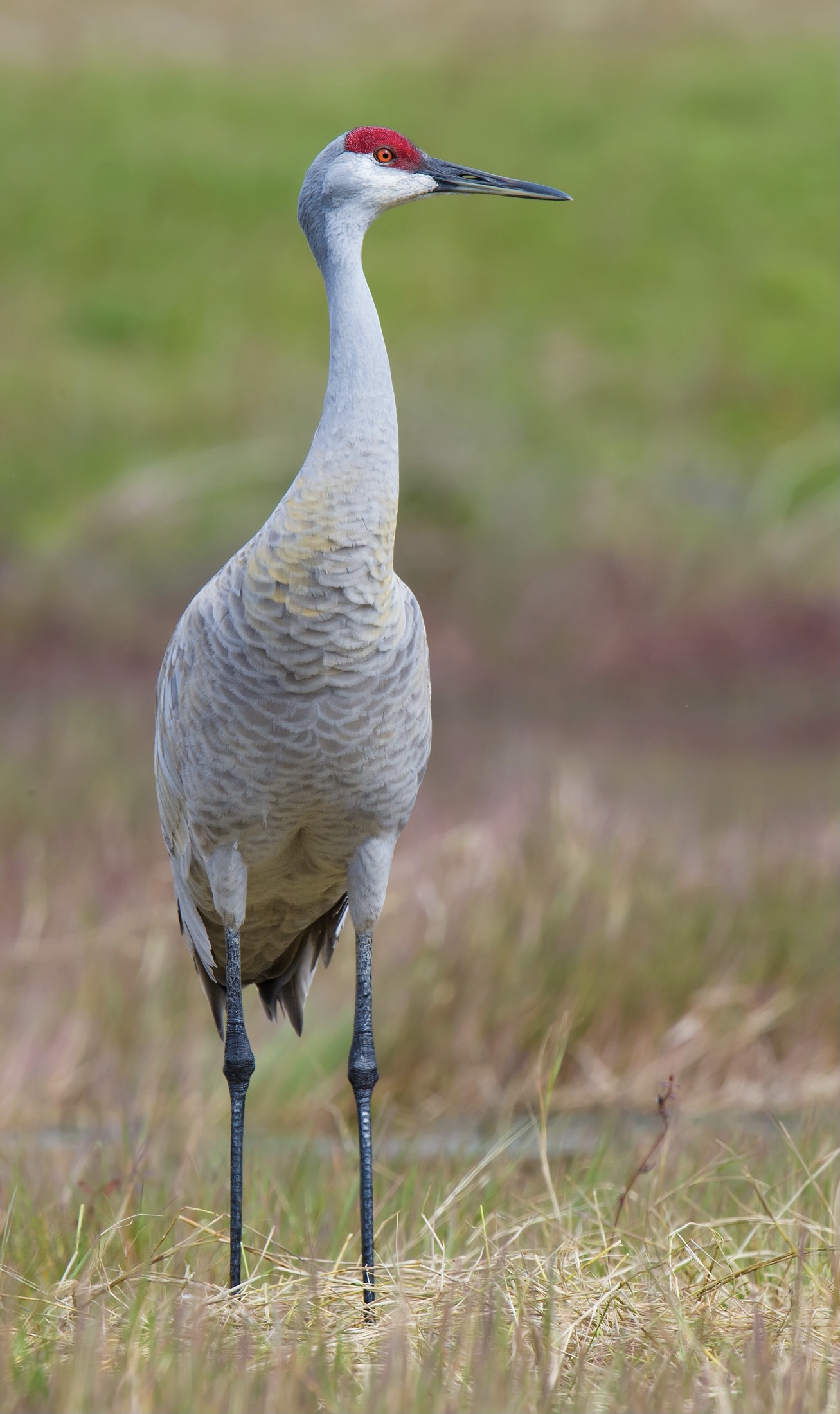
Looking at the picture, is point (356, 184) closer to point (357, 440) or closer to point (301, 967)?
point (357, 440)

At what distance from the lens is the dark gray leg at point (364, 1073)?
133 inches

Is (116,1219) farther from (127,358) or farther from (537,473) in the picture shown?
(127,358)

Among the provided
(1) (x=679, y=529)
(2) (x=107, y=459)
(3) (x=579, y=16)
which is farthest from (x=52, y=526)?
(3) (x=579, y=16)

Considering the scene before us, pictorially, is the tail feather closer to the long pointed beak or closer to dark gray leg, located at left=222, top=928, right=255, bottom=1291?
dark gray leg, located at left=222, top=928, right=255, bottom=1291

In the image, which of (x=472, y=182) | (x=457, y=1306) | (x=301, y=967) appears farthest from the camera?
(x=301, y=967)

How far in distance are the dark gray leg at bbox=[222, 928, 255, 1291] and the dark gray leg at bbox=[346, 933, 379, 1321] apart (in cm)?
23

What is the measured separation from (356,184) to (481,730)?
913 cm

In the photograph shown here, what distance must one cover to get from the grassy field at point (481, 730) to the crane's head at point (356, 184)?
70.9 inches

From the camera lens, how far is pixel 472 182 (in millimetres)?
3621

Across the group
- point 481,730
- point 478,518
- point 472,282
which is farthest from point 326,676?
point 472,282

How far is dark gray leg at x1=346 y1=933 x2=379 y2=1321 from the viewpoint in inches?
133

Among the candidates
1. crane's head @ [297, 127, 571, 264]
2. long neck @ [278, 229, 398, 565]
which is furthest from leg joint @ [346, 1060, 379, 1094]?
crane's head @ [297, 127, 571, 264]

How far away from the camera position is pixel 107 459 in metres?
18.4

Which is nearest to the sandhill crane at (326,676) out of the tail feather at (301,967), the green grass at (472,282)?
the tail feather at (301,967)
